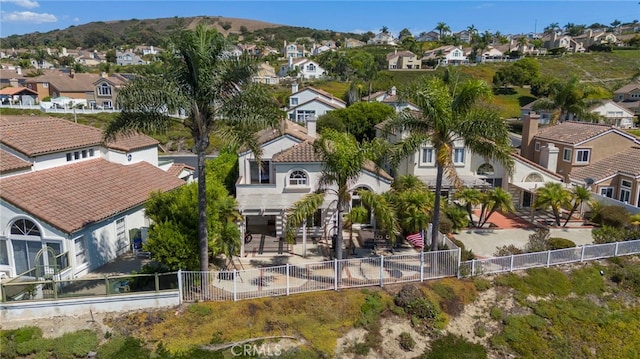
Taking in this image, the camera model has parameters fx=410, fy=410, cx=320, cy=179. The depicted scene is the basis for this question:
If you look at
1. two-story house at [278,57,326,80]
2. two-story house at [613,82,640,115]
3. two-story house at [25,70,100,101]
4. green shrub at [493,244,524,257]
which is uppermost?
two-story house at [278,57,326,80]

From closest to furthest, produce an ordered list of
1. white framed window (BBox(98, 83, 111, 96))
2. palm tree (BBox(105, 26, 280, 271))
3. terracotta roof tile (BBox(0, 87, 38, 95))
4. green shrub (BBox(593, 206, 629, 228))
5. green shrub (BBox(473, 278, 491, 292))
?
palm tree (BBox(105, 26, 280, 271))
green shrub (BBox(473, 278, 491, 292))
green shrub (BBox(593, 206, 629, 228))
white framed window (BBox(98, 83, 111, 96))
terracotta roof tile (BBox(0, 87, 38, 95))

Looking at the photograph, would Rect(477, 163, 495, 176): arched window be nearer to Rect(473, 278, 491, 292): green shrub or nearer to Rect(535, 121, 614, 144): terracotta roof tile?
Rect(535, 121, 614, 144): terracotta roof tile

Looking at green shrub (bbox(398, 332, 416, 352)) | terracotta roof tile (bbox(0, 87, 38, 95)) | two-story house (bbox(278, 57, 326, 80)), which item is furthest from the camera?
two-story house (bbox(278, 57, 326, 80))

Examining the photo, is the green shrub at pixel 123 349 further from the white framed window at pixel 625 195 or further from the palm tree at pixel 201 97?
the white framed window at pixel 625 195

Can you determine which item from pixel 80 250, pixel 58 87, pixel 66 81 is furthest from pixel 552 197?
pixel 66 81

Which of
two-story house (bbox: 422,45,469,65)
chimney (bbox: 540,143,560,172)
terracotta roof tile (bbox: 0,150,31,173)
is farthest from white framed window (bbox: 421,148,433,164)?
two-story house (bbox: 422,45,469,65)

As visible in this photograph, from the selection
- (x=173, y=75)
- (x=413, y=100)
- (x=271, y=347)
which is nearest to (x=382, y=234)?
(x=413, y=100)

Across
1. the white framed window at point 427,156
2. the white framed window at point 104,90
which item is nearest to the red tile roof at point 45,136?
the white framed window at point 427,156

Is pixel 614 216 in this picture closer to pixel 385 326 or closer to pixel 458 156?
pixel 458 156
